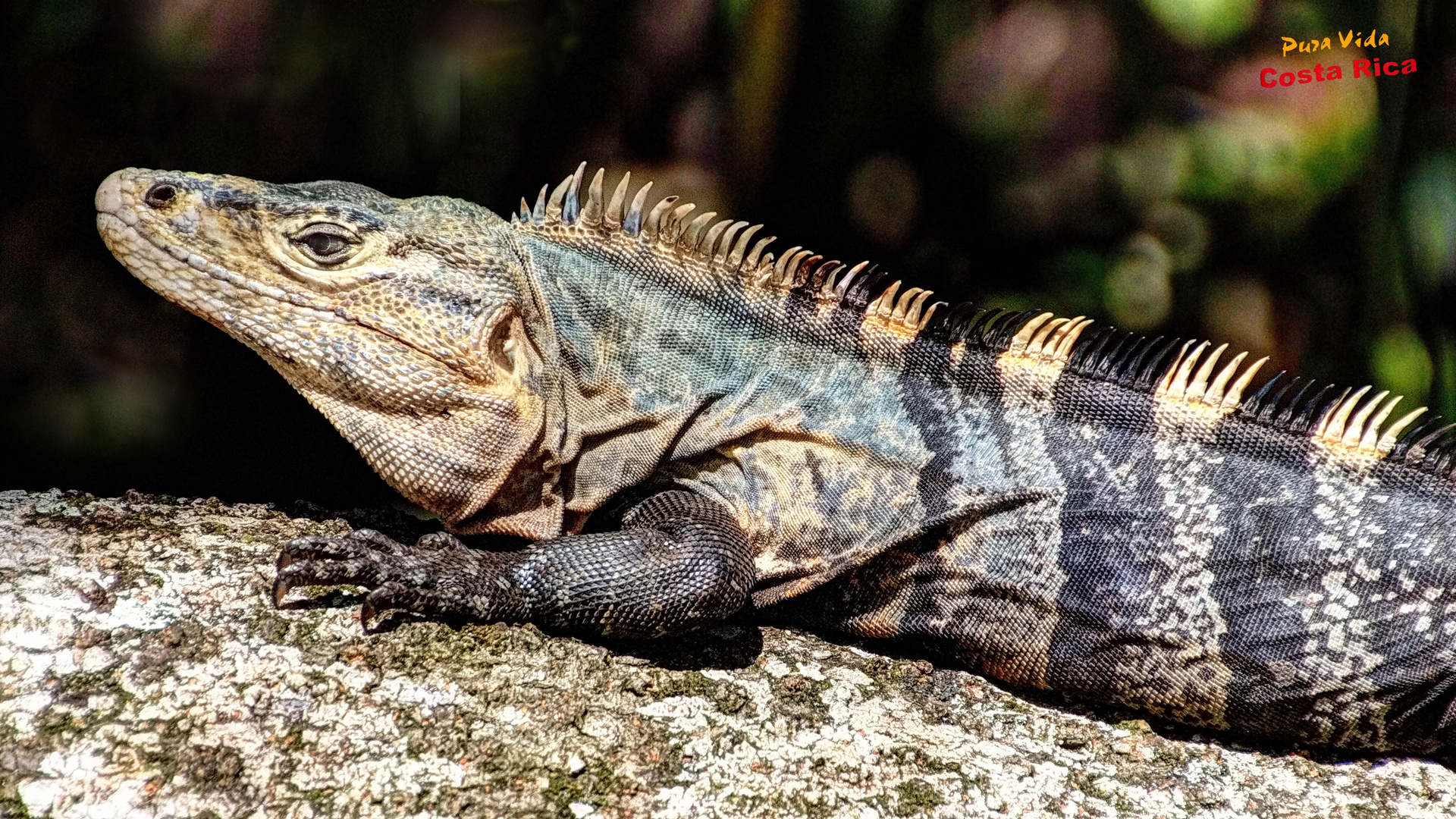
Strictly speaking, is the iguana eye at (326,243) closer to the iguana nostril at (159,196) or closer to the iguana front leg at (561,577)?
the iguana nostril at (159,196)

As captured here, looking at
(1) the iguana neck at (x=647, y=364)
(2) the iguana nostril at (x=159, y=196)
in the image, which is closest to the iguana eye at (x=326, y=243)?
(2) the iguana nostril at (x=159, y=196)

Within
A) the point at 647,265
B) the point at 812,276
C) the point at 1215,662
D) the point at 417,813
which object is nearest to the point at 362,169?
Result: the point at 647,265

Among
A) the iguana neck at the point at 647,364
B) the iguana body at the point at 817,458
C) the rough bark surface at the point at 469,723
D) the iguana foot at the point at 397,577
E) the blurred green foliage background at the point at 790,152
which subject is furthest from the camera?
the blurred green foliage background at the point at 790,152

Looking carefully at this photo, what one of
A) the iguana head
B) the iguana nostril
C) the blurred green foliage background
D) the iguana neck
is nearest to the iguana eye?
the iguana head

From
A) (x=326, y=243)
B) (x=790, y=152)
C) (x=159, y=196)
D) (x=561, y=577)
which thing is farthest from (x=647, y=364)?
(x=159, y=196)

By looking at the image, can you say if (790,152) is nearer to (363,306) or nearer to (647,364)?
(647,364)

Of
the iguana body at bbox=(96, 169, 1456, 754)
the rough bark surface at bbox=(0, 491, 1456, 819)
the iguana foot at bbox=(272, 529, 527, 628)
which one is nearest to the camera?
the rough bark surface at bbox=(0, 491, 1456, 819)

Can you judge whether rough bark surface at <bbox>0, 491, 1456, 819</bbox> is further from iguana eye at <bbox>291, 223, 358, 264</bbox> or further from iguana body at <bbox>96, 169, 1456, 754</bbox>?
iguana eye at <bbox>291, 223, 358, 264</bbox>
